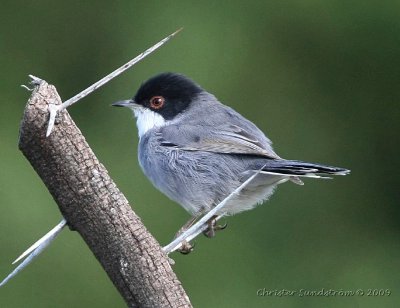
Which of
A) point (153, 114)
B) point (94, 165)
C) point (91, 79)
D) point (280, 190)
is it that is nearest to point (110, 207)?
point (94, 165)

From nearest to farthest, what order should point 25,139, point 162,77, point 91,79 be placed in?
1. point 25,139
2. point 162,77
3. point 91,79

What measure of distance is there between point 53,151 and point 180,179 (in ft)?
6.47

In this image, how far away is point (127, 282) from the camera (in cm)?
230

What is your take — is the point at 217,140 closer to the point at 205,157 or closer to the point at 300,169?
the point at 205,157

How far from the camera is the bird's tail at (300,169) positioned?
10.5ft

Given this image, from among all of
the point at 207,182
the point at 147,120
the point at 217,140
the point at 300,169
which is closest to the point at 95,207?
the point at 300,169

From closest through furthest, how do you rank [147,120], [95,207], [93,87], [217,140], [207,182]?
[93,87], [95,207], [207,182], [217,140], [147,120]

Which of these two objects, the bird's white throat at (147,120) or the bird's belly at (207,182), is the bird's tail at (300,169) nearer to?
the bird's belly at (207,182)

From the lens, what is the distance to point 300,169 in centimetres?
342

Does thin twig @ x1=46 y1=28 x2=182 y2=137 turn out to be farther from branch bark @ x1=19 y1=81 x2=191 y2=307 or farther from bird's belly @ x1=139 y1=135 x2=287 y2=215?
bird's belly @ x1=139 y1=135 x2=287 y2=215

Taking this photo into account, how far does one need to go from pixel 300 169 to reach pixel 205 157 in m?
0.79

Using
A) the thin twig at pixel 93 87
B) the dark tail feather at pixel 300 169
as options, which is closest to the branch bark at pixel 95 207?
the thin twig at pixel 93 87

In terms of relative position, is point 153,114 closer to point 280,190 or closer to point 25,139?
point 280,190

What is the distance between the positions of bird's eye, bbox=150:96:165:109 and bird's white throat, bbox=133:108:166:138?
0.13ft
